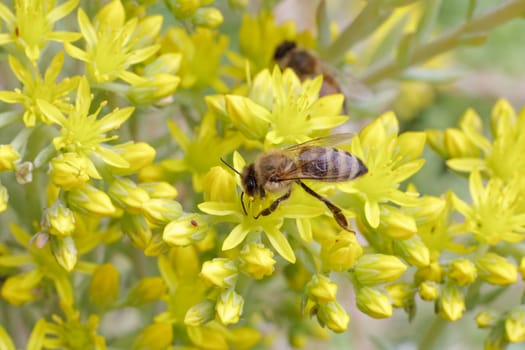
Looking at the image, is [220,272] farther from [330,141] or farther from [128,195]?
[330,141]

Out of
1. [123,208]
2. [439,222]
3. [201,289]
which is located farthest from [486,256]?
[123,208]

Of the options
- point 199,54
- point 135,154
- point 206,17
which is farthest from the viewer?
point 199,54

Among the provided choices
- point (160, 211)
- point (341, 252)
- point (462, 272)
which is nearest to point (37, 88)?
point (160, 211)

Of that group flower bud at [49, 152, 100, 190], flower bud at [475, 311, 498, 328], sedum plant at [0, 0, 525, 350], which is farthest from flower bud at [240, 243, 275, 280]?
flower bud at [475, 311, 498, 328]

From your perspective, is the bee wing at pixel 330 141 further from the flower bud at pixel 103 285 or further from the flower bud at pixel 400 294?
the flower bud at pixel 103 285

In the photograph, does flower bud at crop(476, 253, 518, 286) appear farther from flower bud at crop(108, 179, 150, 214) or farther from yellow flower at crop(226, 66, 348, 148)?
flower bud at crop(108, 179, 150, 214)

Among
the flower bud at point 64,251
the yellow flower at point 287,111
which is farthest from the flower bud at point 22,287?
the yellow flower at point 287,111
